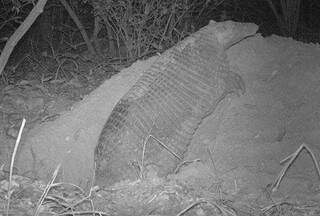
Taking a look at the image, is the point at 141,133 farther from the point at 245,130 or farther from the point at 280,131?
the point at 280,131

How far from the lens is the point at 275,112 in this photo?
5.08 metres

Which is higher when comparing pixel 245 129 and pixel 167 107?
pixel 167 107

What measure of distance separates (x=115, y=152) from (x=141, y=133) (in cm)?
32

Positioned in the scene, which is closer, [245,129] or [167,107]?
[167,107]

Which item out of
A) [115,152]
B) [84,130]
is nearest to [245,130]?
[115,152]

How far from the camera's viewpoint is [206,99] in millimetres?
4953

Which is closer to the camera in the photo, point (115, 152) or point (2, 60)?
point (2, 60)

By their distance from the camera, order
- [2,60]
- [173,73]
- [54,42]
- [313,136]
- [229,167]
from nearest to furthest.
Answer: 1. [2,60]
2. [229,167]
3. [313,136]
4. [173,73]
5. [54,42]

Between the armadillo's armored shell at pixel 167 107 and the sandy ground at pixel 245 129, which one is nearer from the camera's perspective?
the sandy ground at pixel 245 129

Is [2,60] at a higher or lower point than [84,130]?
higher

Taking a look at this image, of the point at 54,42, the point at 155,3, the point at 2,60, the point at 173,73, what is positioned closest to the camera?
the point at 2,60

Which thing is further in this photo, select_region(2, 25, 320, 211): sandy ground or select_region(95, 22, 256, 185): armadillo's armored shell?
select_region(95, 22, 256, 185): armadillo's armored shell

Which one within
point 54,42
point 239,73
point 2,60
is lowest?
point 54,42

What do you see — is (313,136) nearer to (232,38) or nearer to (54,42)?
(232,38)
